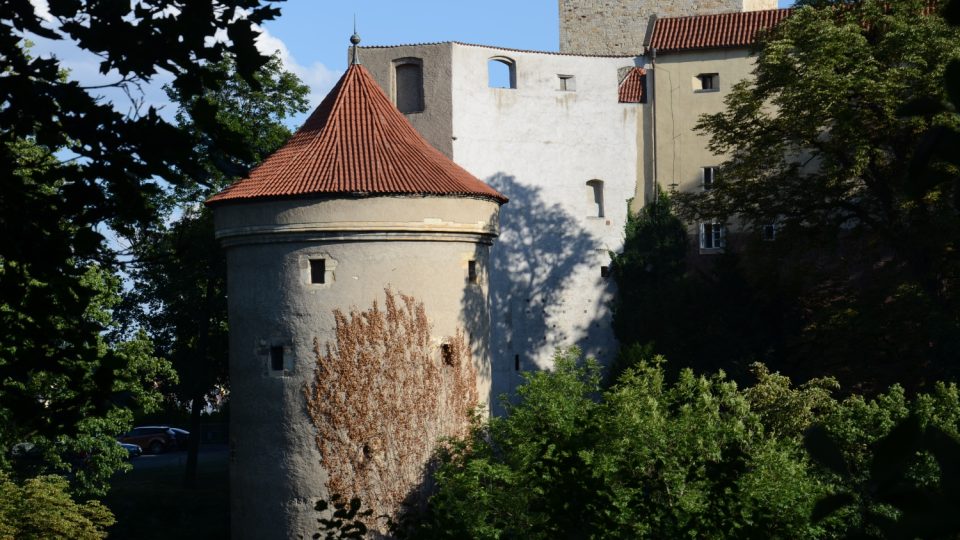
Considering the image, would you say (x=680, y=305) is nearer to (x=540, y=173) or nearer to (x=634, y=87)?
(x=540, y=173)

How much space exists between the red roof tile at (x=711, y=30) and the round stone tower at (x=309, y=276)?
1559 centimetres

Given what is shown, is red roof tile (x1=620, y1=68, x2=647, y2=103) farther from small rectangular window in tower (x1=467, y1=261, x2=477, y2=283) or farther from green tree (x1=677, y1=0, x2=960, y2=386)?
small rectangular window in tower (x1=467, y1=261, x2=477, y2=283)

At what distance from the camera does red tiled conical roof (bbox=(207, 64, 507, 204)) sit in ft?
71.0

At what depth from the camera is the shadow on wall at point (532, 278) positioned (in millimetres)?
34906

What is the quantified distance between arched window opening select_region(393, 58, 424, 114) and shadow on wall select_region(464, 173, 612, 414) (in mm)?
2621

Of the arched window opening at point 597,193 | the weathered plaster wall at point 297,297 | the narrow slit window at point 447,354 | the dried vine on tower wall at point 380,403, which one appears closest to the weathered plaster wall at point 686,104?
the arched window opening at point 597,193

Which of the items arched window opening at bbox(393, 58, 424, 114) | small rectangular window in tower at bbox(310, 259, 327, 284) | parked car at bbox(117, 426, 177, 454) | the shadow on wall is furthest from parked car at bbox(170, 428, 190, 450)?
small rectangular window in tower at bbox(310, 259, 327, 284)

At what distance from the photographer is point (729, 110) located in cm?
3161

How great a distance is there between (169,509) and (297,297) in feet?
40.8

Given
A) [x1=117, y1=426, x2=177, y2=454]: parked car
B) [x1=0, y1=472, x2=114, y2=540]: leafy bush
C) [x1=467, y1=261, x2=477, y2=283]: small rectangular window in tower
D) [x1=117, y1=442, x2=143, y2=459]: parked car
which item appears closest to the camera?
[x1=0, y1=472, x2=114, y2=540]: leafy bush

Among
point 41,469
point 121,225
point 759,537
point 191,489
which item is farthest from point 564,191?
point 121,225

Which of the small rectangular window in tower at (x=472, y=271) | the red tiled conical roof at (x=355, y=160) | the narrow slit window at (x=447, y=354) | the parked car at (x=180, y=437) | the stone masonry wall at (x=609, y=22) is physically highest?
the stone masonry wall at (x=609, y=22)

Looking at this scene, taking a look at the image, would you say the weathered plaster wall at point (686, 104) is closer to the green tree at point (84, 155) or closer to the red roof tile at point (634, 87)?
the red roof tile at point (634, 87)

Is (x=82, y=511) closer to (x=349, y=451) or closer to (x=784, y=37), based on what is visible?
(x=349, y=451)
